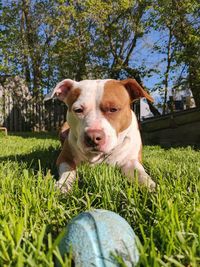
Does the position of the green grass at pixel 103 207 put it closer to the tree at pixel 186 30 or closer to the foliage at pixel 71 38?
the tree at pixel 186 30

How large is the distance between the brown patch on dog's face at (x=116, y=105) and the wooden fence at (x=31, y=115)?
43.3 ft

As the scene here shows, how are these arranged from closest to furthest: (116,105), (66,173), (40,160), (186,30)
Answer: (66,173) → (116,105) → (40,160) → (186,30)

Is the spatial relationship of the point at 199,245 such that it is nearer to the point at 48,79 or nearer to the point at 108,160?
the point at 108,160

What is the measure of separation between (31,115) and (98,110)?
1386cm

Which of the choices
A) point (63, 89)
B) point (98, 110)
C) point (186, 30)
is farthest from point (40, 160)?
point (186, 30)

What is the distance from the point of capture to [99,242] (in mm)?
1380

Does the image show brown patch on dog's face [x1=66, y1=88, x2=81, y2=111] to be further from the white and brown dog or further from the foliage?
the foliage

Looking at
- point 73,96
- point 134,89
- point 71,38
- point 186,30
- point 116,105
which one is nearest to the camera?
point 116,105

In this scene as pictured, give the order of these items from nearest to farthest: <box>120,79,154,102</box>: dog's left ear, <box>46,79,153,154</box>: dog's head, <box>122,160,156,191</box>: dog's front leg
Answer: <box>122,160,156,191</box>: dog's front leg < <box>46,79,153,154</box>: dog's head < <box>120,79,154,102</box>: dog's left ear

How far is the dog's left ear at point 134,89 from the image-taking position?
336 cm

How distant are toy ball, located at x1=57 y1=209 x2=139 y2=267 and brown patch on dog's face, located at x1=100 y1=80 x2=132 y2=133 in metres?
1.58

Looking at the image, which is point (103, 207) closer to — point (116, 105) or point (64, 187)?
point (64, 187)

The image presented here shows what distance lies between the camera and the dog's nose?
277 centimetres

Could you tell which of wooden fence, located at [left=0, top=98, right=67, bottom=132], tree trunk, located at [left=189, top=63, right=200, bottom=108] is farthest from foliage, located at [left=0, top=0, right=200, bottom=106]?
tree trunk, located at [left=189, top=63, right=200, bottom=108]
